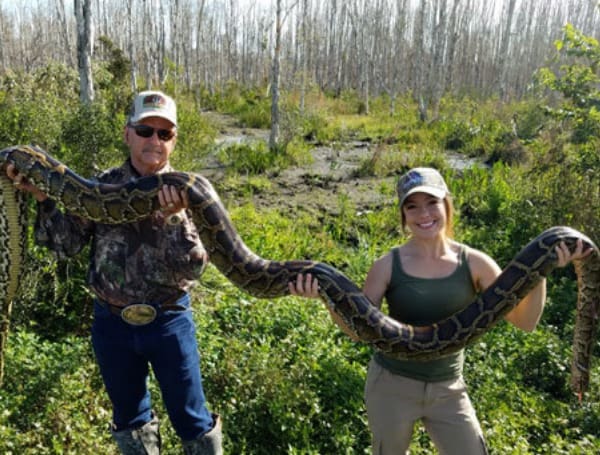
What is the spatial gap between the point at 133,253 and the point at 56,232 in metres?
0.53

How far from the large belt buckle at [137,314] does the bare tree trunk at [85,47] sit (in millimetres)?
8233

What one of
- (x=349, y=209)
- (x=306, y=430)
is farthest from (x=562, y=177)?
(x=306, y=430)

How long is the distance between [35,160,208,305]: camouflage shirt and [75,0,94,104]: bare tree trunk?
305 inches

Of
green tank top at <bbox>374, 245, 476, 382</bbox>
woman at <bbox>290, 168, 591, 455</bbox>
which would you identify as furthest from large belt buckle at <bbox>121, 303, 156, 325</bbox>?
green tank top at <bbox>374, 245, 476, 382</bbox>

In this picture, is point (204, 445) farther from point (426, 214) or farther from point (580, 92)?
point (580, 92)

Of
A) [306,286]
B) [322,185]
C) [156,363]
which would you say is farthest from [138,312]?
[322,185]

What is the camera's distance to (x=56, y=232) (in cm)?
346

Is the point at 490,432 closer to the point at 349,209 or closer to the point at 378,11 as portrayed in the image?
the point at 349,209

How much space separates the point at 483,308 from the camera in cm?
331

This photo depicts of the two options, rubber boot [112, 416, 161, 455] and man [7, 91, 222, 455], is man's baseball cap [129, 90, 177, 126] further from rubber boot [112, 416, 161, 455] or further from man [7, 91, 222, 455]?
rubber boot [112, 416, 161, 455]

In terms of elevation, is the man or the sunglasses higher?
the sunglasses

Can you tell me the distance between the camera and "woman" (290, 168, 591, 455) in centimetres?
315

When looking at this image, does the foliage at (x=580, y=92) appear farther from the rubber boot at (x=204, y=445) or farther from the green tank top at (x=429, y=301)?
the rubber boot at (x=204, y=445)

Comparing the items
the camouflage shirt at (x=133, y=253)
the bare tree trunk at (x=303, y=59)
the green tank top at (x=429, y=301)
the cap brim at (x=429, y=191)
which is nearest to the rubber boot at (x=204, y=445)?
the camouflage shirt at (x=133, y=253)
